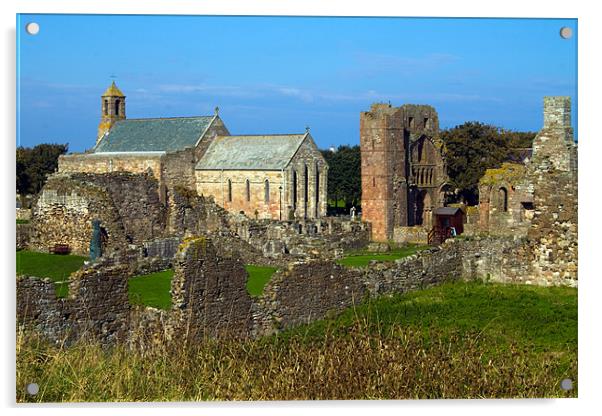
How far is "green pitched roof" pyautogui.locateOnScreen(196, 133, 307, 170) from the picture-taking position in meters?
48.0

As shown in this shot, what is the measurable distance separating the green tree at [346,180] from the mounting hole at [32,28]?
53.4m

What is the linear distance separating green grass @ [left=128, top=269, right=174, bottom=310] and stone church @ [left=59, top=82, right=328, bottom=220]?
23226mm

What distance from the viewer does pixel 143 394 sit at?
506 inches

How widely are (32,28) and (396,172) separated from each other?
3390cm

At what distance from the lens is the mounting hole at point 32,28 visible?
13.4 meters

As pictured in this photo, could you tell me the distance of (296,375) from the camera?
1272cm

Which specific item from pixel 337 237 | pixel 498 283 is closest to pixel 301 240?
pixel 337 237

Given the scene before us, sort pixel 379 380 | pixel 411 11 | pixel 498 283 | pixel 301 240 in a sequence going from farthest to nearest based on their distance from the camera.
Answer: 1. pixel 301 240
2. pixel 498 283
3. pixel 411 11
4. pixel 379 380

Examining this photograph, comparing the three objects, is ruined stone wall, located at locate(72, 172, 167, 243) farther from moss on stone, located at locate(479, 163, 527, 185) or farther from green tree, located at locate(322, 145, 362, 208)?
green tree, located at locate(322, 145, 362, 208)

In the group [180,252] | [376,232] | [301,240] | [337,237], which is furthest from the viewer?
[376,232]

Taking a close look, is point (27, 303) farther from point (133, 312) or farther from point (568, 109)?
point (568, 109)

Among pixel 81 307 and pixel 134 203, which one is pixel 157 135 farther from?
pixel 81 307

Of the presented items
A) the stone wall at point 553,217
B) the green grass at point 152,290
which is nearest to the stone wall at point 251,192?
the green grass at point 152,290

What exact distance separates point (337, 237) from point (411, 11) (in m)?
21.0
